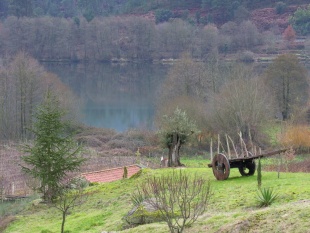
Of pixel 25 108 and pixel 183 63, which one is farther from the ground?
pixel 183 63

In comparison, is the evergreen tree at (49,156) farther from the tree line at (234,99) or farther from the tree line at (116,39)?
the tree line at (116,39)

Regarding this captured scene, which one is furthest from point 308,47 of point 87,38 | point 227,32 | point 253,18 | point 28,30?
point 28,30

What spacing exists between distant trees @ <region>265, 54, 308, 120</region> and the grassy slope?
98.7 feet

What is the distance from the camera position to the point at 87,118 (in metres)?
60.7

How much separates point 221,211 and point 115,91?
68078 mm

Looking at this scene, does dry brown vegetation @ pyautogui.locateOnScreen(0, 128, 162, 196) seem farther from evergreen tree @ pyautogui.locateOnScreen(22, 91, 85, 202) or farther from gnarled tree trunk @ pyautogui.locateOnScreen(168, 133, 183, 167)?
gnarled tree trunk @ pyautogui.locateOnScreen(168, 133, 183, 167)

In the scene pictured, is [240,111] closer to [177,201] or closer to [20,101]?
[20,101]

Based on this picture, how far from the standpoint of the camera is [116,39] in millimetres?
141000

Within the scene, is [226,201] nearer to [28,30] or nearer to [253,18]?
[28,30]

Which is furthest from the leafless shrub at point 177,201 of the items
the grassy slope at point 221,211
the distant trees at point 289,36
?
the distant trees at point 289,36

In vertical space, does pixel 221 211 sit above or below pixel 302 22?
below

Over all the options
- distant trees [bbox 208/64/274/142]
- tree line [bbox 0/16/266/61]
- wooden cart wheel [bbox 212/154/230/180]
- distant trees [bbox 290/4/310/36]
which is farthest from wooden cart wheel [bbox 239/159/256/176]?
distant trees [bbox 290/4/310/36]

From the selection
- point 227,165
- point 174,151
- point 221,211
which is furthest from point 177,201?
point 174,151

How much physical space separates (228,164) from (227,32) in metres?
126
